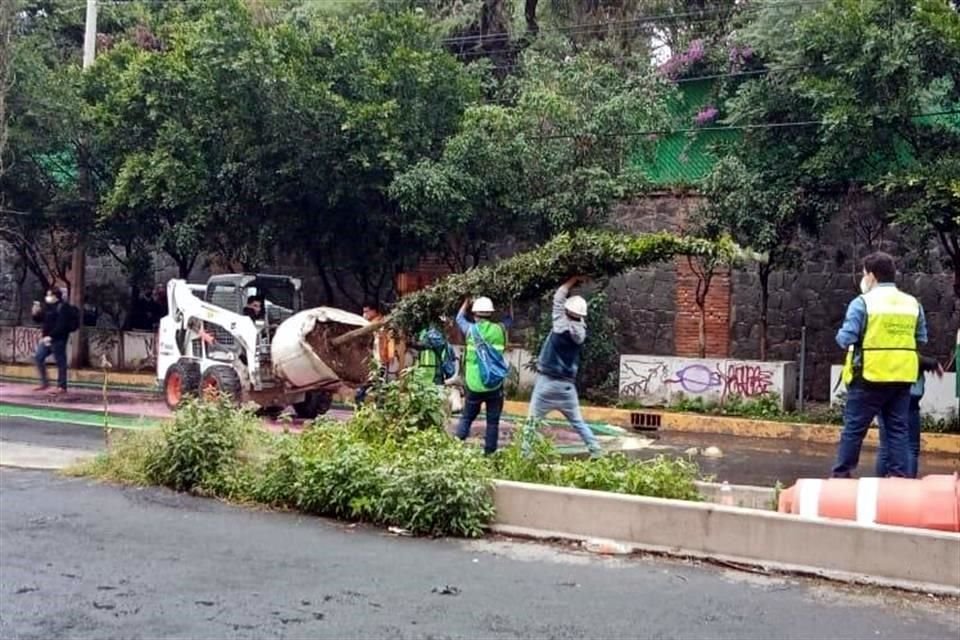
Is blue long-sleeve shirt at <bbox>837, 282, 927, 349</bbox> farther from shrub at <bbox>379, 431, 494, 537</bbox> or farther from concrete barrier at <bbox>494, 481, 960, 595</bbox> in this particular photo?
shrub at <bbox>379, 431, 494, 537</bbox>

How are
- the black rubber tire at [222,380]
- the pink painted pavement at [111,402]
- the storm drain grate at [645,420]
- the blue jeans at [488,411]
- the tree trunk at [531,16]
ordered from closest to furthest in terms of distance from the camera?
1. the blue jeans at [488,411]
2. the black rubber tire at [222,380]
3. the pink painted pavement at [111,402]
4. the storm drain grate at [645,420]
5. the tree trunk at [531,16]

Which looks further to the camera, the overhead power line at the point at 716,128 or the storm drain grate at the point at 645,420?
the storm drain grate at the point at 645,420

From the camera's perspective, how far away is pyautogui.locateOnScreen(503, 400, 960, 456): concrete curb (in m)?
15.7

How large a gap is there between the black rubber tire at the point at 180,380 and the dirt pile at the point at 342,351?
239 cm

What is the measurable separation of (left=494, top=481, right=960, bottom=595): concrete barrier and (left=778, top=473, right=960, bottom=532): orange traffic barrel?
A: 28cm

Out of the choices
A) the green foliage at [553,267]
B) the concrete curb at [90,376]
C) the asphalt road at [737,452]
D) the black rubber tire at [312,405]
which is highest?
the green foliage at [553,267]

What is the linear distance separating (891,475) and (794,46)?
39.9ft

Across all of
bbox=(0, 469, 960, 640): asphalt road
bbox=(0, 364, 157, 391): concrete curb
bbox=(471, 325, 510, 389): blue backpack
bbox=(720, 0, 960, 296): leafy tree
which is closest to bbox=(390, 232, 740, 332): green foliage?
bbox=(471, 325, 510, 389): blue backpack

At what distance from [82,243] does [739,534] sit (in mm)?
20094

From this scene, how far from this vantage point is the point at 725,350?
68.8 feet

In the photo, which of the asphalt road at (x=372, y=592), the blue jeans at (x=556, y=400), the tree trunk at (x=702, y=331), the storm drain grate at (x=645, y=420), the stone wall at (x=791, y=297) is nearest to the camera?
the asphalt road at (x=372, y=592)

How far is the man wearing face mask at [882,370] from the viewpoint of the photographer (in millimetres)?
8078

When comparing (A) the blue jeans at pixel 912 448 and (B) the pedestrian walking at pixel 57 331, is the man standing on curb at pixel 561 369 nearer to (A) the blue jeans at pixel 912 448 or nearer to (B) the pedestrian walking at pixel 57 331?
(A) the blue jeans at pixel 912 448

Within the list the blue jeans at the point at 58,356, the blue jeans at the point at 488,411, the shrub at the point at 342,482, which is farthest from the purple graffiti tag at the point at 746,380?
the blue jeans at the point at 58,356
